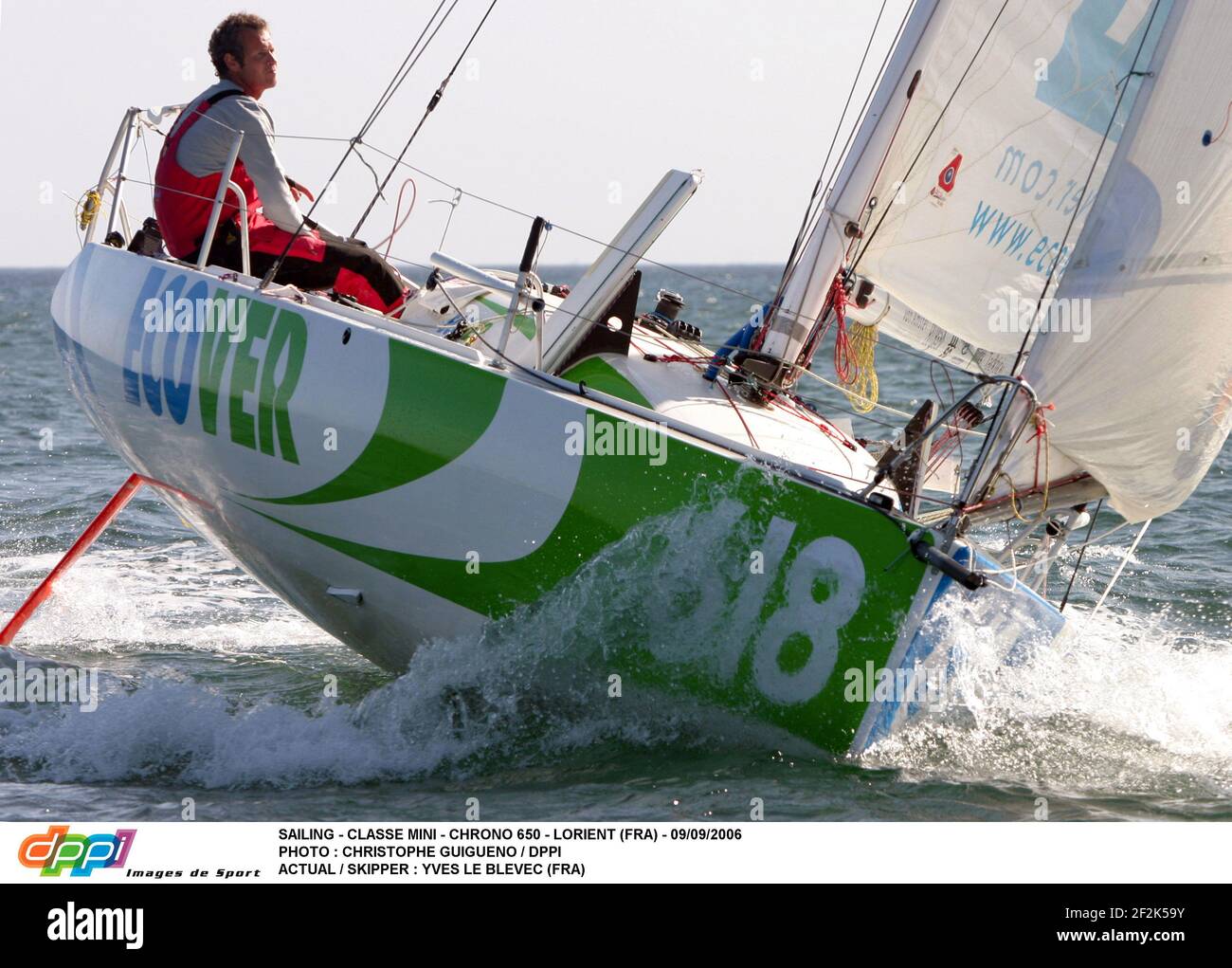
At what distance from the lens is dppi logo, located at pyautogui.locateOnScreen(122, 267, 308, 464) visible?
4250 mm

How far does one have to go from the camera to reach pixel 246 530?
4672mm

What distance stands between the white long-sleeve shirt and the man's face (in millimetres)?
95

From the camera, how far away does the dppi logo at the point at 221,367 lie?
4.25 m

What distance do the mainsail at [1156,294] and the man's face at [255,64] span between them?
2.60 meters

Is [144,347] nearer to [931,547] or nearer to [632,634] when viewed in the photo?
[632,634]

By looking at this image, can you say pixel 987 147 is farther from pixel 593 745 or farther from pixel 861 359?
pixel 593 745

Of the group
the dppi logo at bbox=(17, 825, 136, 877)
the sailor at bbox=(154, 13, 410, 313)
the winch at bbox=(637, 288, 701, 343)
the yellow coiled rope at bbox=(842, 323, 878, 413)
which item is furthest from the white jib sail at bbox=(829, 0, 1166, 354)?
the dppi logo at bbox=(17, 825, 136, 877)

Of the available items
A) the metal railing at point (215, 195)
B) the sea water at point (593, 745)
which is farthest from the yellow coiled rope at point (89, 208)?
the sea water at point (593, 745)

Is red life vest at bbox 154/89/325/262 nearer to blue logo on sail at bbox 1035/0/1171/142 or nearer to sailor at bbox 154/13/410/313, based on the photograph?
sailor at bbox 154/13/410/313

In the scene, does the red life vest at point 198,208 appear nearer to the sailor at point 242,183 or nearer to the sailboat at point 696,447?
the sailor at point 242,183

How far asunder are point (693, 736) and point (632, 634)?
1.19ft

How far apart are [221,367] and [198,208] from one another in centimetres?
72

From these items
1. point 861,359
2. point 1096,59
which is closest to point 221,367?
point 861,359

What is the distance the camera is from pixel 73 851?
11.4 ft
